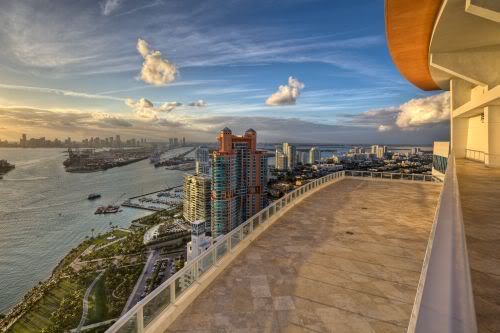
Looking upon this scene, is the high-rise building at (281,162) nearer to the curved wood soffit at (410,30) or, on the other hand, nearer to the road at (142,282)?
the road at (142,282)

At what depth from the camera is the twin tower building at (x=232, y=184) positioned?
39594 mm

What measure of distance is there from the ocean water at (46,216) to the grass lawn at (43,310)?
4.13m

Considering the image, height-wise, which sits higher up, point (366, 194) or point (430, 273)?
point (430, 273)

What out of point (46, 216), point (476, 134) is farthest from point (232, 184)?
point (46, 216)

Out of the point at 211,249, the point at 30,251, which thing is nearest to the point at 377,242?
the point at 211,249

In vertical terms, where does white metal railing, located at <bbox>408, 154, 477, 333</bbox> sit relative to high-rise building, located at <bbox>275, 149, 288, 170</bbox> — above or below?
above

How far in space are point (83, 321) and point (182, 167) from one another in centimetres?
12231

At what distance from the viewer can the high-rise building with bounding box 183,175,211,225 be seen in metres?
50.8

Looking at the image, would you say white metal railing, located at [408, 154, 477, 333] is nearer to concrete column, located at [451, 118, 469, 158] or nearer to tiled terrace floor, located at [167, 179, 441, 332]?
tiled terrace floor, located at [167, 179, 441, 332]

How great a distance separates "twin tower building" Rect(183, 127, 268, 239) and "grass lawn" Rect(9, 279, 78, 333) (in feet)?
56.9

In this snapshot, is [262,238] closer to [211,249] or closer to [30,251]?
[211,249]

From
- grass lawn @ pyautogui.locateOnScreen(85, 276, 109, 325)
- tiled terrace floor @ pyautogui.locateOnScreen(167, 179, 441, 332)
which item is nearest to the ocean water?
grass lawn @ pyautogui.locateOnScreen(85, 276, 109, 325)

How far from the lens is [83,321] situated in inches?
941

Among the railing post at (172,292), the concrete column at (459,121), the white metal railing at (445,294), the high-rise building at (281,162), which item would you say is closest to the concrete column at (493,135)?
the concrete column at (459,121)
